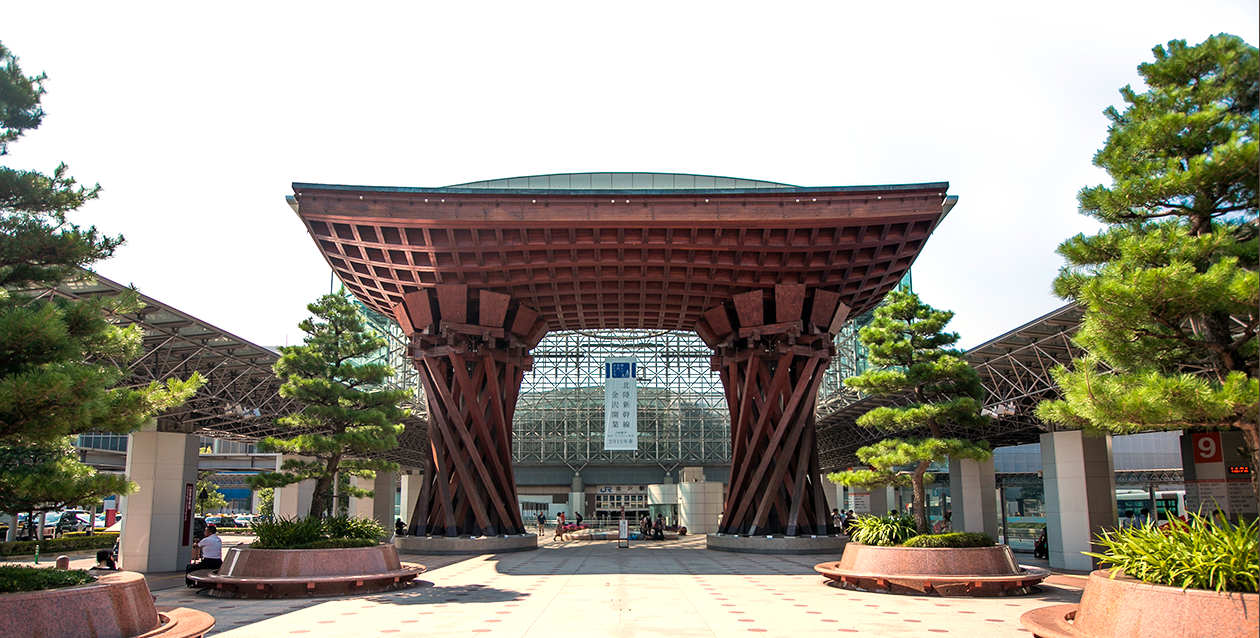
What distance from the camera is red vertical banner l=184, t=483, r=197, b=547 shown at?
21188mm

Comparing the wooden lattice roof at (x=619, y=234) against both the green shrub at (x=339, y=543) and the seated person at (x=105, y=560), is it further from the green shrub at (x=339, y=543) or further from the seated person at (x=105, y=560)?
the seated person at (x=105, y=560)

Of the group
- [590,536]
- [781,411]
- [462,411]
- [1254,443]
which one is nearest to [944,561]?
[1254,443]

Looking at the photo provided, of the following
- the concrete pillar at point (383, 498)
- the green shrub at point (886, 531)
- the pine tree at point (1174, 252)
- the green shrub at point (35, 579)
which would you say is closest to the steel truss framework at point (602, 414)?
the concrete pillar at point (383, 498)

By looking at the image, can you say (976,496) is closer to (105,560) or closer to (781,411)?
(781,411)

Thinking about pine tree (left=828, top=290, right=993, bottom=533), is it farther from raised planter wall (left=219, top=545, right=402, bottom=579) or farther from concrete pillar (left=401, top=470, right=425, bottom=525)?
concrete pillar (left=401, top=470, right=425, bottom=525)

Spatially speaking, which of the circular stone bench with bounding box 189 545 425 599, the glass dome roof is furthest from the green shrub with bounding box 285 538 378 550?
the glass dome roof

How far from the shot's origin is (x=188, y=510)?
21.2 metres

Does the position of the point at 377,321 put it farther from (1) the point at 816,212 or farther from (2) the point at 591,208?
(1) the point at 816,212

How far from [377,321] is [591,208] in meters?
33.5

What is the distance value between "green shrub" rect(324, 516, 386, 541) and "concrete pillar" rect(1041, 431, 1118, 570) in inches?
663

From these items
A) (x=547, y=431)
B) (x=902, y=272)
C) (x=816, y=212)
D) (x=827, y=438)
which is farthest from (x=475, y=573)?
(x=547, y=431)

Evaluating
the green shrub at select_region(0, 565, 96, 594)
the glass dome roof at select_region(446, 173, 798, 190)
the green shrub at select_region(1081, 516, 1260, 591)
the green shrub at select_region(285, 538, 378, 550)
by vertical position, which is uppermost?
the glass dome roof at select_region(446, 173, 798, 190)

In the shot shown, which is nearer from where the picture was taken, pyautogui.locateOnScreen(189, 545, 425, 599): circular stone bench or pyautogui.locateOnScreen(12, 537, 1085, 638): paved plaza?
pyautogui.locateOnScreen(12, 537, 1085, 638): paved plaza

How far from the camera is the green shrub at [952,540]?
13.9m
